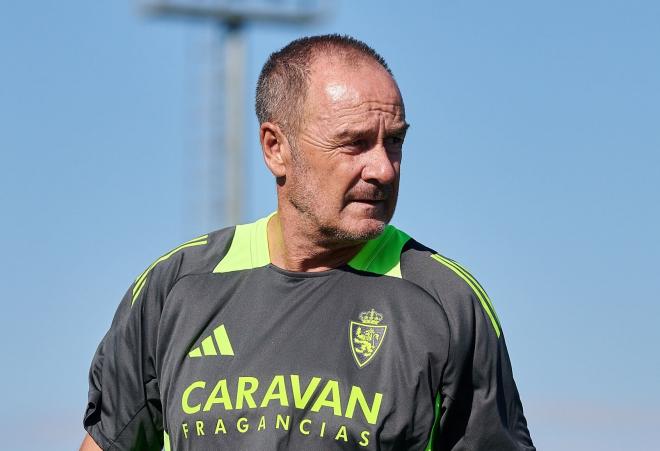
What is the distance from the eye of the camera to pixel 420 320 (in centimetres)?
491

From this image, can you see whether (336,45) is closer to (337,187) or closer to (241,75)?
(337,187)

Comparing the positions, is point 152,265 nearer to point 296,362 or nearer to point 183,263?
point 183,263

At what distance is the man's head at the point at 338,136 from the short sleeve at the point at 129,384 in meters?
0.73

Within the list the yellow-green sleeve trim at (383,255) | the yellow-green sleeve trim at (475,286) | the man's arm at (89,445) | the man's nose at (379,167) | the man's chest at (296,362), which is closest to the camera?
the man's chest at (296,362)

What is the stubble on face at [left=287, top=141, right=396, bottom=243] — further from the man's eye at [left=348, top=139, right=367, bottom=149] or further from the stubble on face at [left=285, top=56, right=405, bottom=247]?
the man's eye at [left=348, top=139, right=367, bottom=149]

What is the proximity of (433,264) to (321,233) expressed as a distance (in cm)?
45

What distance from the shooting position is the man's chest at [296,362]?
15.7 ft

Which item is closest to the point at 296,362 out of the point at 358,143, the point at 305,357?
the point at 305,357

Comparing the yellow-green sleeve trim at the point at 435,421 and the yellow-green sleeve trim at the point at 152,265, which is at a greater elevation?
the yellow-green sleeve trim at the point at 152,265

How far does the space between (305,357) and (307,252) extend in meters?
0.46

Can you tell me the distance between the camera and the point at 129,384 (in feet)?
17.3

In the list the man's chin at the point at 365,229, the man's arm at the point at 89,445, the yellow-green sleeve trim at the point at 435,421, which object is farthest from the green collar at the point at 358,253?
the man's arm at the point at 89,445

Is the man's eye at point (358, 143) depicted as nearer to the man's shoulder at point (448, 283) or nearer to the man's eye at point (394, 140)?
the man's eye at point (394, 140)

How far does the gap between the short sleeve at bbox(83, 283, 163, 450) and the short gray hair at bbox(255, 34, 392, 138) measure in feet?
2.84
